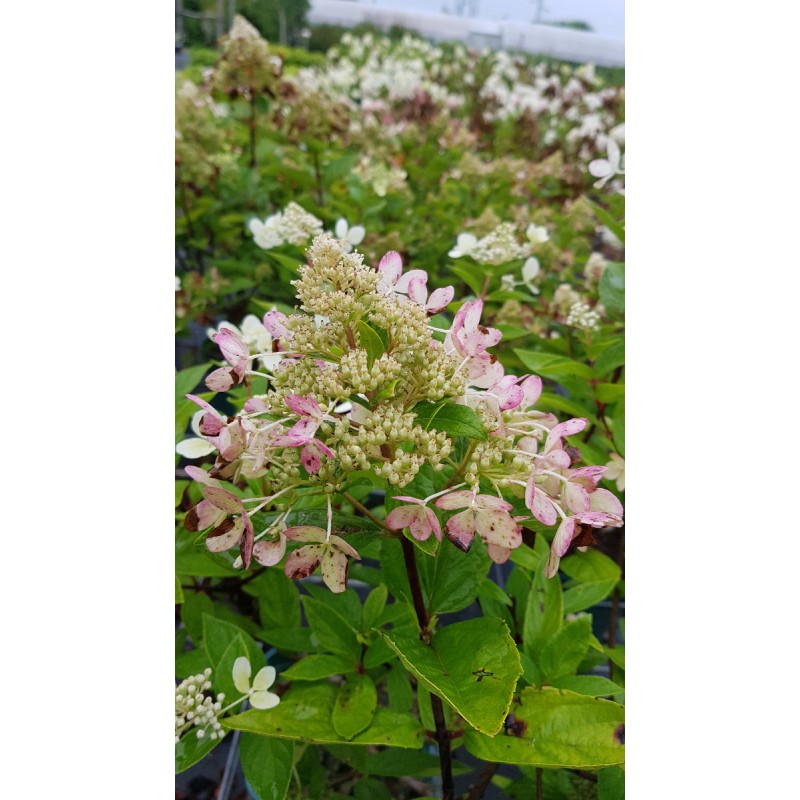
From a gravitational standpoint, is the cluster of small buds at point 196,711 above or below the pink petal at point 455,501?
below

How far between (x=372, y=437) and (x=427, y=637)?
1.02 feet

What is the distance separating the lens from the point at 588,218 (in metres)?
2.12

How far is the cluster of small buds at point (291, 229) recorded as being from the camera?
1.36 metres

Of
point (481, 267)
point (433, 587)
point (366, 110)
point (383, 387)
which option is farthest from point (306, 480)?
point (366, 110)

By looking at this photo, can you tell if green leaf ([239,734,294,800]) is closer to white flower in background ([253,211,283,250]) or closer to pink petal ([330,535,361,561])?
pink petal ([330,535,361,561])

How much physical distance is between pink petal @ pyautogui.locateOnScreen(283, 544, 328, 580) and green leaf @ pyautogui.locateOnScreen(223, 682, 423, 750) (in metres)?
0.23

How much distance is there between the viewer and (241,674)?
76cm

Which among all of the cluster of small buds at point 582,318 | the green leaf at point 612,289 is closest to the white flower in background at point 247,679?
the cluster of small buds at point 582,318

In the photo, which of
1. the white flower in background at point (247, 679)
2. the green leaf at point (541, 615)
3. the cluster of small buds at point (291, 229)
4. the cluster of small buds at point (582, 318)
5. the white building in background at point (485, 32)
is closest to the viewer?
the white flower in background at point (247, 679)

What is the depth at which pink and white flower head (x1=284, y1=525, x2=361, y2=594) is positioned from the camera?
0.58 m

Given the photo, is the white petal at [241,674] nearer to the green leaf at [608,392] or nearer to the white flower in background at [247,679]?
the white flower in background at [247,679]

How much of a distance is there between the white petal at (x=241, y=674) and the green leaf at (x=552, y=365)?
681 mm

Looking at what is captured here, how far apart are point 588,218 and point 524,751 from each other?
Answer: 1.84 meters

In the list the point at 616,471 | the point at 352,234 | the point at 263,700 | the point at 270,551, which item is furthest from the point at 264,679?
the point at 352,234
